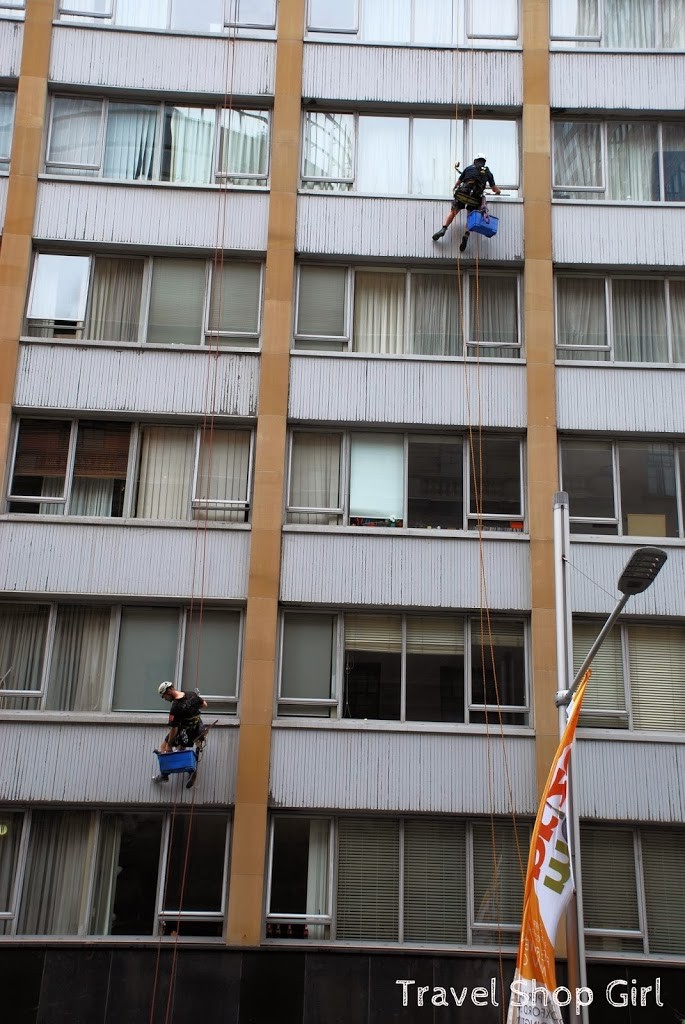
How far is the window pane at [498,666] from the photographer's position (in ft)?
56.6

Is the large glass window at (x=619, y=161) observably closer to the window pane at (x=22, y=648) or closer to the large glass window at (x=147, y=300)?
the large glass window at (x=147, y=300)

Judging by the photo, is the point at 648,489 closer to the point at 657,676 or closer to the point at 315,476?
the point at 657,676

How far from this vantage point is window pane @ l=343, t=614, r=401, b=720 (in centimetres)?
1725

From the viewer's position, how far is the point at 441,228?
19.3 m

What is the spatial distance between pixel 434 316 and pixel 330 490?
158 inches

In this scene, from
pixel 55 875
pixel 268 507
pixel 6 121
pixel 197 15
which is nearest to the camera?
pixel 55 875

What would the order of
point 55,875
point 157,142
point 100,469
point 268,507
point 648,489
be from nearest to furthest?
point 55,875 < point 268,507 < point 100,469 < point 648,489 < point 157,142

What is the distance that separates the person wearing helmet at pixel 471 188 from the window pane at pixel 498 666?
728 centimetres

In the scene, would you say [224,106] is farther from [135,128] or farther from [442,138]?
[442,138]

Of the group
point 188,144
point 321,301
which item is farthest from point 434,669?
point 188,144

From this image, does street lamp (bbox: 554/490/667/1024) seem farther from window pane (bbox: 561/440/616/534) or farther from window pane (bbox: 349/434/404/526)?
window pane (bbox: 349/434/404/526)

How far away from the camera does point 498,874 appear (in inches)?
648

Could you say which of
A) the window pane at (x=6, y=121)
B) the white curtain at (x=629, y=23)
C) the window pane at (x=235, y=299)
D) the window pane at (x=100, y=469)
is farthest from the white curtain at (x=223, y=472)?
the white curtain at (x=629, y=23)

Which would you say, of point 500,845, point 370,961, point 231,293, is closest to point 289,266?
point 231,293
